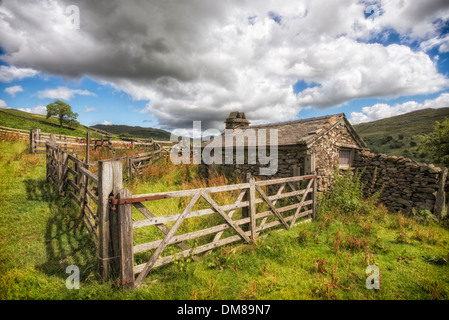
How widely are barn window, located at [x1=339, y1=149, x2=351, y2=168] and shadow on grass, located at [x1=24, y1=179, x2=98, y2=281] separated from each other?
1116cm

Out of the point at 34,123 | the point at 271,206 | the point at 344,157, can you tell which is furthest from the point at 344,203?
the point at 34,123

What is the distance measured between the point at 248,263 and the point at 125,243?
237 centimetres

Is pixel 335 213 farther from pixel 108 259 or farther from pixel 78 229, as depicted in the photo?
pixel 78 229

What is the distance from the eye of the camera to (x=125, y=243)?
2797mm

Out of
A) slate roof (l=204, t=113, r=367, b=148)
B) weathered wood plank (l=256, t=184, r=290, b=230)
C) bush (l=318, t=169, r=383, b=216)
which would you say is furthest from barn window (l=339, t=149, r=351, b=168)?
weathered wood plank (l=256, t=184, r=290, b=230)

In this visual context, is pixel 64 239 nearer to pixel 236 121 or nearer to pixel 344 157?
pixel 236 121

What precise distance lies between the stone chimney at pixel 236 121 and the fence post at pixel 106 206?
11713 millimetres

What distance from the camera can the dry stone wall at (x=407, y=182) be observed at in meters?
7.54

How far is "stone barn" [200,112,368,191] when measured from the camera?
8.27 m

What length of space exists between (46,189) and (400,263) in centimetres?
1103

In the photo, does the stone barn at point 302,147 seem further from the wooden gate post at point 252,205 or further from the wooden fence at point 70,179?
the wooden fence at point 70,179

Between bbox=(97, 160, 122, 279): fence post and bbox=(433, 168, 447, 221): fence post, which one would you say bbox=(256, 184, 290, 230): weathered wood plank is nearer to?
bbox=(97, 160, 122, 279): fence post

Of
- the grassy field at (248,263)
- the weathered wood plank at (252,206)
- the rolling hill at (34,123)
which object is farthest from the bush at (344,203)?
the rolling hill at (34,123)
